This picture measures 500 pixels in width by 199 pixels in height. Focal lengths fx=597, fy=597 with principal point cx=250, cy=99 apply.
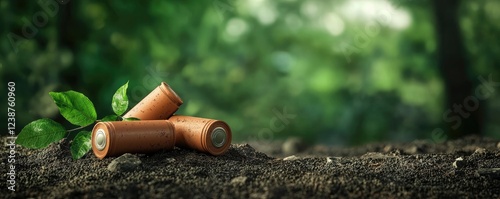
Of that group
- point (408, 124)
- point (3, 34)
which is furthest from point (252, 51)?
point (3, 34)

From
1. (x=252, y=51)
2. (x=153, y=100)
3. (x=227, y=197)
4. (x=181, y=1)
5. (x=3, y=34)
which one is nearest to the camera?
(x=227, y=197)

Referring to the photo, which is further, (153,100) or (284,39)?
(284,39)

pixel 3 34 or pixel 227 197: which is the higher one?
pixel 3 34

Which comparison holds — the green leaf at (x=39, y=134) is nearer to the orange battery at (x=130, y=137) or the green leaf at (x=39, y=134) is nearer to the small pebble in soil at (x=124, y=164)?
the orange battery at (x=130, y=137)

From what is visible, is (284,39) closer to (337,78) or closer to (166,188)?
(337,78)

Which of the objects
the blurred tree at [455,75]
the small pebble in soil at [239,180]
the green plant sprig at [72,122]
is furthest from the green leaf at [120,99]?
the blurred tree at [455,75]

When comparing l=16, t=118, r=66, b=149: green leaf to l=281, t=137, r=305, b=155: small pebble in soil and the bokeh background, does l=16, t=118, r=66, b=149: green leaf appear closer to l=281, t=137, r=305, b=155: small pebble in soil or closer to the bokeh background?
l=281, t=137, r=305, b=155: small pebble in soil
